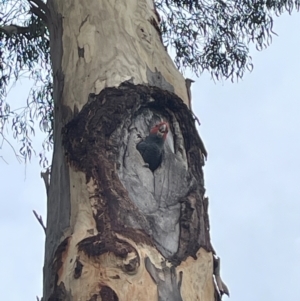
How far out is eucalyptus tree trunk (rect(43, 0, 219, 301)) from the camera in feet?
5.10

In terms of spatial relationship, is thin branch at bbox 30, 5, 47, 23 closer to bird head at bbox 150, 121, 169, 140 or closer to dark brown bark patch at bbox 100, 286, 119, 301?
bird head at bbox 150, 121, 169, 140

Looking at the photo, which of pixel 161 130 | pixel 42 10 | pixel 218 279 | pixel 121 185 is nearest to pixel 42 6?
pixel 42 10

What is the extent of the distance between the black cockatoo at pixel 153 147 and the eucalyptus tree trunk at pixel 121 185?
0.02m

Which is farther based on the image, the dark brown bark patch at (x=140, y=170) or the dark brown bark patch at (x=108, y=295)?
the dark brown bark patch at (x=140, y=170)

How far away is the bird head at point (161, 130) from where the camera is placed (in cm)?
178

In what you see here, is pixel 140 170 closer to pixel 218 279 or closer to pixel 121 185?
pixel 121 185

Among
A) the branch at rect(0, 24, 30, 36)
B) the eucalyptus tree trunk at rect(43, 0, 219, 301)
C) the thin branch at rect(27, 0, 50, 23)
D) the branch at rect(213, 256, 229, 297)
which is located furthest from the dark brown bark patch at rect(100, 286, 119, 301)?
the branch at rect(0, 24, 30, 36)

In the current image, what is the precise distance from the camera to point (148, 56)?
213 cm

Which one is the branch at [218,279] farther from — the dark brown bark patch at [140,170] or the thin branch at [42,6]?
the thin branch at [42,6]

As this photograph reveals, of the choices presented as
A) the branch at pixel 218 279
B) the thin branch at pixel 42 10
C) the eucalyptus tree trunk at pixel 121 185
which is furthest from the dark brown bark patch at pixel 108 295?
the thin branch at pixel 42 10

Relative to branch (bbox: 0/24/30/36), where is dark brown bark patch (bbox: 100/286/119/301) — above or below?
below

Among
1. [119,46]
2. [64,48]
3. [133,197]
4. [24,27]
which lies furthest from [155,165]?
[24,27]

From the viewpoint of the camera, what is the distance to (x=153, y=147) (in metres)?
1.75

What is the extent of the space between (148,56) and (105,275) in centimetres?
82
